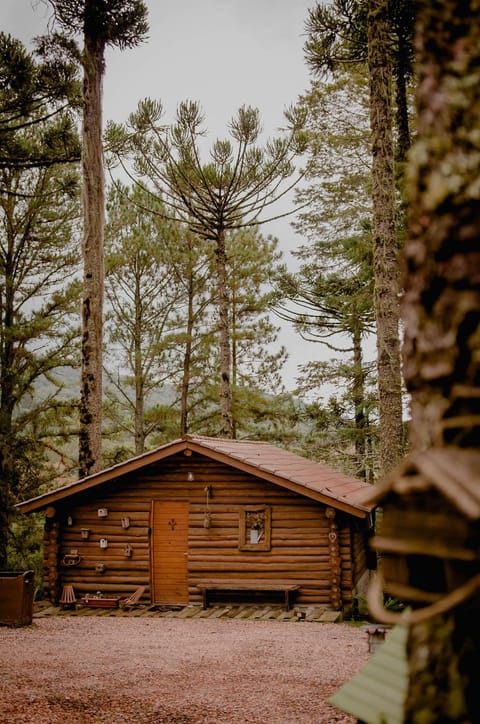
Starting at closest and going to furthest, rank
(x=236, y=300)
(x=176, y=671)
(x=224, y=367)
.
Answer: (x=176, y=671), (x=224, y=367), (x=236, y=300)

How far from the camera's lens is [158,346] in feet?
67.7

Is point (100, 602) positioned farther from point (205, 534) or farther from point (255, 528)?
point (255, 528)

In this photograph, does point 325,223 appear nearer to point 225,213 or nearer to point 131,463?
point 225,213

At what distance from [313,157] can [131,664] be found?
583 inches

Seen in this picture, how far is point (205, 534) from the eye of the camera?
13188 mm

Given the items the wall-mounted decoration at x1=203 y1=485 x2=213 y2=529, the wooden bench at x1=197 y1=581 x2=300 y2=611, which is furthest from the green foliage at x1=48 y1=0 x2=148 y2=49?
the wooden bench at x1=197 y1=581 x2=300 y2=611

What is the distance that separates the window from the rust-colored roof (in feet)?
3.26

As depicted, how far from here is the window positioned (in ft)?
42.2

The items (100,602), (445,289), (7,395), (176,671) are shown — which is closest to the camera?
(445,289)

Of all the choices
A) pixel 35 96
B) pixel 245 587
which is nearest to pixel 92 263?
pixel 35 96

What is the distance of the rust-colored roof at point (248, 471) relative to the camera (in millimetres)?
12009

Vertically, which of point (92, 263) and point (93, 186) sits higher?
point (93, 186)

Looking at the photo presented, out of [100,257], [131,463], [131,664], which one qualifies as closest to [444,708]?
[131,664]

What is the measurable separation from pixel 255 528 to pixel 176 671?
5511mm
